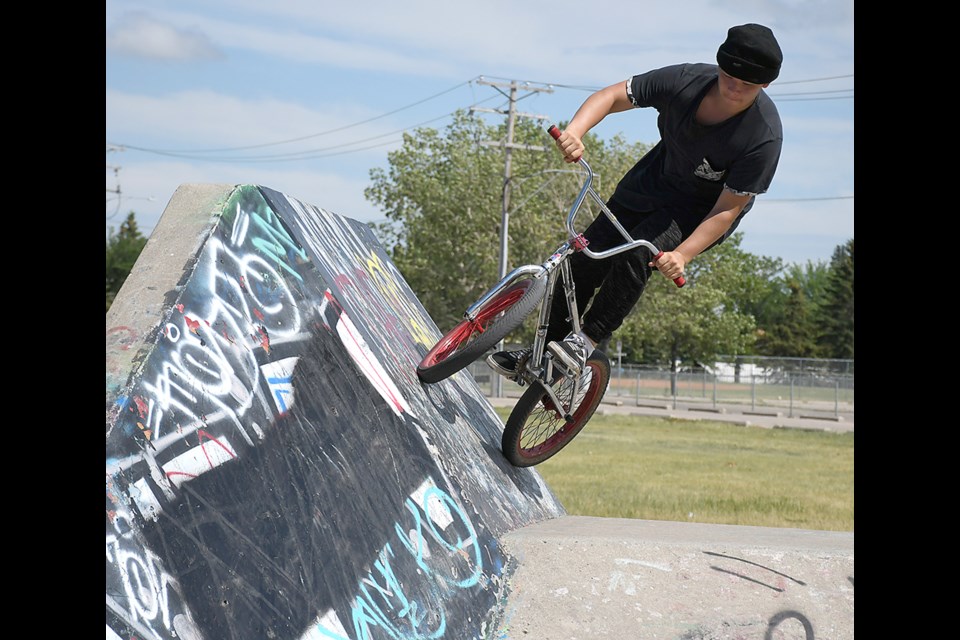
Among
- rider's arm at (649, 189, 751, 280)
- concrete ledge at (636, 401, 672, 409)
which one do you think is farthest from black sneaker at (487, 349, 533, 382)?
concrete ledge at (636, 401, 672, 409)

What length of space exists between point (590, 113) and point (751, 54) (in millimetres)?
836

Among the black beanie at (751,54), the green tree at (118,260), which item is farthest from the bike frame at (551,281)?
the green tree at (118,260)

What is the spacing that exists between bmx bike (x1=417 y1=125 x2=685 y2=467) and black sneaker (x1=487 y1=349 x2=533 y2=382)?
1.3 inches

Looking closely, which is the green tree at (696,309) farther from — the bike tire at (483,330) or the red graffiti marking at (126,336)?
the red graffiti marking at (126,336)

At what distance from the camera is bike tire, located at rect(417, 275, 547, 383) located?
4.70 meters

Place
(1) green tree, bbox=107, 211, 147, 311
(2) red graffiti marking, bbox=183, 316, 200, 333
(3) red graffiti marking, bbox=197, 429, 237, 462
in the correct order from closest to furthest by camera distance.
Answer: (3) red graffiti marking, bbox=197, 429, 237, 462 < (2) red graffiti marking, bbox=183, 316, 200, 333 < (1) green tree, bbox=107, 211, 147, 311

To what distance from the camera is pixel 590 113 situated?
195 inches

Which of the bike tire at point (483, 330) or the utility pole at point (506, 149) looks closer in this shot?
the bike tire at point (483, 330)

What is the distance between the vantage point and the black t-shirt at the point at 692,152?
16.0 feet

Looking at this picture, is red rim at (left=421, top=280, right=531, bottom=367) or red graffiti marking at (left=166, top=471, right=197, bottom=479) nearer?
red graffiti marking at (left=166, top=471, right=197, bottom=479)

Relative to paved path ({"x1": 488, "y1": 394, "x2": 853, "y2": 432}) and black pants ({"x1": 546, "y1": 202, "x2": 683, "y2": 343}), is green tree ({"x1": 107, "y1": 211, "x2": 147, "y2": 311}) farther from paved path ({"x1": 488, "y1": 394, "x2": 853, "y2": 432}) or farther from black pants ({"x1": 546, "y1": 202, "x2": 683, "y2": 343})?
black pants ({"x1": 546, "y1": 202, "x2": 683, "y2": 343})

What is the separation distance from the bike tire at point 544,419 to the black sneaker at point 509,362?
152mm

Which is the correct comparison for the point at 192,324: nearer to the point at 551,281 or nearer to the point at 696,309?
the point at 551,281

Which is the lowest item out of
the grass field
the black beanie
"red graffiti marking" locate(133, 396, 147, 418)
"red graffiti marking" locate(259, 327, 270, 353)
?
the grass field
